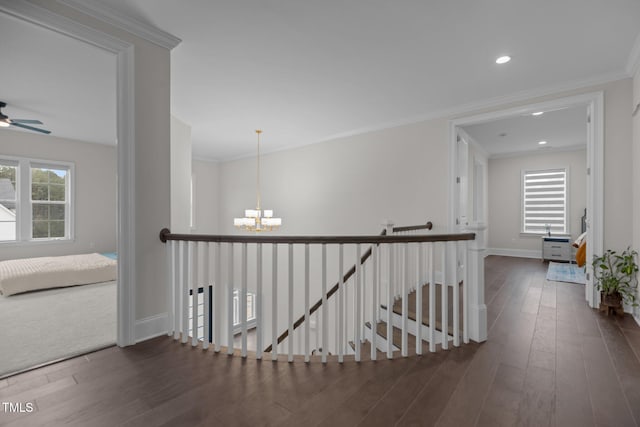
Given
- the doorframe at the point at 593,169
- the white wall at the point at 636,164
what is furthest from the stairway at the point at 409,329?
Result: the white wall at the point at 636,164

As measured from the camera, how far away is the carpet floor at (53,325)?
6.95 ft

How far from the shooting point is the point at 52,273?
3.93 metres

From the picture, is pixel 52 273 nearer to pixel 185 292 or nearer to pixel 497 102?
pixel 185 292

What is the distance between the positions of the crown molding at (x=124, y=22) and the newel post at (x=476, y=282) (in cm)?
290

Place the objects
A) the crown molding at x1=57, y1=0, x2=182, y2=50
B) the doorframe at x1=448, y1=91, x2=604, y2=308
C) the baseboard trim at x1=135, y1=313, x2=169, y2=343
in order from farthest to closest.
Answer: the doorframe at x1=448, y1=91, x2=604, y2=308 < the baseboard trim at x1=135, y1=313, x2=169, y2=343 < the crown molding at x1=57, y1=0, x2=182, y2=50

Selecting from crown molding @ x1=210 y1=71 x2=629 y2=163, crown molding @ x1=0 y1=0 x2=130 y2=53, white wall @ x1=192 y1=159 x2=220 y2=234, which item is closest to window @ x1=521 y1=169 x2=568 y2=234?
crown molding @ x1=210 y1=71 x2=629 y2=163

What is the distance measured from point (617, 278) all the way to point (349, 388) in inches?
126

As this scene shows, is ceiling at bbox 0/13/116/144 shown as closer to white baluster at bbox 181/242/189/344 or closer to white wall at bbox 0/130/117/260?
white wall at bbox 0/130/117/260

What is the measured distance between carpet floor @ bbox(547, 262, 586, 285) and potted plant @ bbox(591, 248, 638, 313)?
1465 mm

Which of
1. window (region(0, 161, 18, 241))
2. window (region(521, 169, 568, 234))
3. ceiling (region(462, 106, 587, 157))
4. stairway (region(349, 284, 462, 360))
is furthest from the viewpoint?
window (region(521, 169, 568, 234))

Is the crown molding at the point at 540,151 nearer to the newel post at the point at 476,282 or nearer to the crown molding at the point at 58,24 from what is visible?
the newel post at the point at 476,282

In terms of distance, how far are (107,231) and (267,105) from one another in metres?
4.59

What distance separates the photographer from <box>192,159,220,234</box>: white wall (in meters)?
7.31

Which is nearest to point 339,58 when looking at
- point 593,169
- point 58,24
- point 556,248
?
point 58,24
